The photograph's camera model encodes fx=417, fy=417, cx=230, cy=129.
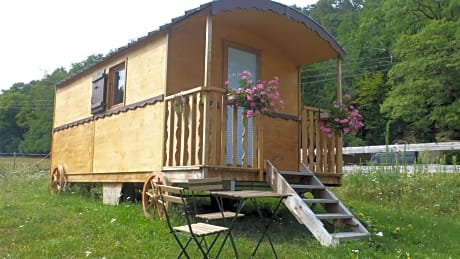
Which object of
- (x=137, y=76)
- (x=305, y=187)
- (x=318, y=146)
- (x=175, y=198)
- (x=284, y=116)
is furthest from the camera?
(x=284, y=116)

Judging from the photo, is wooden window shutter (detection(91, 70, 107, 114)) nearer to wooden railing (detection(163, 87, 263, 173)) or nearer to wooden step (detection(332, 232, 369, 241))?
wooden railing (detection(163, 87, 263, 173))

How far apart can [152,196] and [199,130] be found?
1.31 meters

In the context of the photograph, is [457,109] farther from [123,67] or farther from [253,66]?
[123,67]

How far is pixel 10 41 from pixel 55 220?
135 feet

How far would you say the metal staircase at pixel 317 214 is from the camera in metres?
5.02

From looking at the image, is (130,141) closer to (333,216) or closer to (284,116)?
(284,116)

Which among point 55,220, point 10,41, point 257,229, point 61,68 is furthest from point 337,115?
point 61,68

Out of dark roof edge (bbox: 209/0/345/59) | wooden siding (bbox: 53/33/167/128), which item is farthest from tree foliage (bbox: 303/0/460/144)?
wooden siding (bbox: 53/33/167/128)

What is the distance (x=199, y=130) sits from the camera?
559 cm

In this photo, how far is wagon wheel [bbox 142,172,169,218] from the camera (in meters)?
6.00

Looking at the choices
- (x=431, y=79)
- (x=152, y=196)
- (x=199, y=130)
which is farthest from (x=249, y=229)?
(x=431, y=79)

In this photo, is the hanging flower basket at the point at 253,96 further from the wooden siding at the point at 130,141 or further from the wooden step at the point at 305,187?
the wooden siding at the point at 130,141

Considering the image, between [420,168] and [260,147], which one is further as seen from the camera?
[420,168]

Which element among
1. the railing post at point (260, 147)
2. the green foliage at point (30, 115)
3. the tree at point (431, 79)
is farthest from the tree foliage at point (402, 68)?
the green foliage at point (30, 115)
